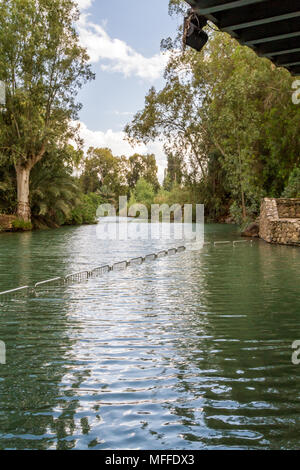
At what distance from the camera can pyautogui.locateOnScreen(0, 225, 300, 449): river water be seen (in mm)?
2879

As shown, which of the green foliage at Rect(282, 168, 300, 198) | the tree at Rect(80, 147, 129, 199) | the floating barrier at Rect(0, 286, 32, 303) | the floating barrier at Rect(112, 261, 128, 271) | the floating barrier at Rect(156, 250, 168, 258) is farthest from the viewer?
the tree at Rect(80, 147, 129, 199)

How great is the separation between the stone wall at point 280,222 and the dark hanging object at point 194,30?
10478 millimetres

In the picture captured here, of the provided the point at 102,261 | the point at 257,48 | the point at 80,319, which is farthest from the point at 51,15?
the point at 80,319

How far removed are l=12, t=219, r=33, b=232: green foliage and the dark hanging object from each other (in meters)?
21.8

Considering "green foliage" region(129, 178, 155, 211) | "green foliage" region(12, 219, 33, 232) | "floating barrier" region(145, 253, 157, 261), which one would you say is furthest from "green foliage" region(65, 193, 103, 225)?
"green foliage" region(129, 178, 155, 211)

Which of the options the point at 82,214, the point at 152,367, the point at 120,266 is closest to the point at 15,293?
the point at 120,266

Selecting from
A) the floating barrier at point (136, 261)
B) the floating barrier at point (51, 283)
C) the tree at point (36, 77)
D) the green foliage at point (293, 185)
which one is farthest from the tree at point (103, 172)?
the floating barrier at point (51, 283)

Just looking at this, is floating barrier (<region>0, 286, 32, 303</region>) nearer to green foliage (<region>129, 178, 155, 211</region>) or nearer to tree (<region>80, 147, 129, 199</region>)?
green foliage (<region>129, 178, 155, 211</region>)

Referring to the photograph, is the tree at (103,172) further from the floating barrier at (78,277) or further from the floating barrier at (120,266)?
the floating barrier at (78,277)

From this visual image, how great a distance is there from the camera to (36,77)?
27.8 meters

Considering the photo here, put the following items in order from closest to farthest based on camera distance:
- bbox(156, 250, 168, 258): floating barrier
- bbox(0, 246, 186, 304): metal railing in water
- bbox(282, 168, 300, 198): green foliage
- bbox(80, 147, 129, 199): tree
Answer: bbox(0, 246, 186, 304): metal railing in water < bbox(156, 250, 168, 258): floating barrier < bbox(282, 168, 300, 198): green foliage < bbox(80, 147, 129, 199): tree

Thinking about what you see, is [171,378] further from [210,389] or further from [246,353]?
[246,353]

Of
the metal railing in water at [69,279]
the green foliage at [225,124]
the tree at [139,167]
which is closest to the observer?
the metal railing in water at [69,279]

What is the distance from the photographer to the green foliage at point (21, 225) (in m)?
27.1
